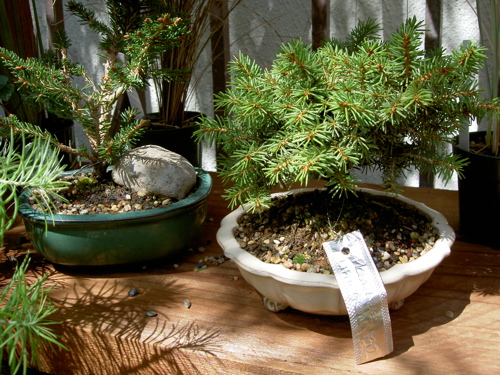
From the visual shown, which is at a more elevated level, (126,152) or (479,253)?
(126,152)

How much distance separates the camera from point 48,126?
5.21 ft

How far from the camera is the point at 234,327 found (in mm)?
985

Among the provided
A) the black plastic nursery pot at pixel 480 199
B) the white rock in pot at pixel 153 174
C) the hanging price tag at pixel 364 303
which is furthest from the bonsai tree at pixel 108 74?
the black plastic nursery pot at pixel 480 199

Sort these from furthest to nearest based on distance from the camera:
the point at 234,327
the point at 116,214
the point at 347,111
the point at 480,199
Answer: the point at 480,199 → the point at 116,214 → the point at 234,327 → the point at 347,111

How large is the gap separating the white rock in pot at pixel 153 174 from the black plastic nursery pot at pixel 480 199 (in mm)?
660

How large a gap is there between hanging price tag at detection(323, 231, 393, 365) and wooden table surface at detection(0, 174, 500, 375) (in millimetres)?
29

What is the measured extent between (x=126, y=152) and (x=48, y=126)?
489mm

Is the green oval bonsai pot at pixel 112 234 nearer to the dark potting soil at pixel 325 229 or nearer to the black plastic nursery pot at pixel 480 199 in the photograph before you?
the dark potting soil at pixel 325 229

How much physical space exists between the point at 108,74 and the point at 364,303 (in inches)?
29.1

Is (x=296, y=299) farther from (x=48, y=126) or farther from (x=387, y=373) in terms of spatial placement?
(x=48, y=126)

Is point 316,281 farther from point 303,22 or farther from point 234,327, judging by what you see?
point 303,22

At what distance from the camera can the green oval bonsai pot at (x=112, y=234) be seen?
1089mm

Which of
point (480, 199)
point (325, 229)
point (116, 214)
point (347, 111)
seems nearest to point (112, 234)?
point (116, 214)

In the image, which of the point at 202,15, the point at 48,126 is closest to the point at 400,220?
the point at 202,15
